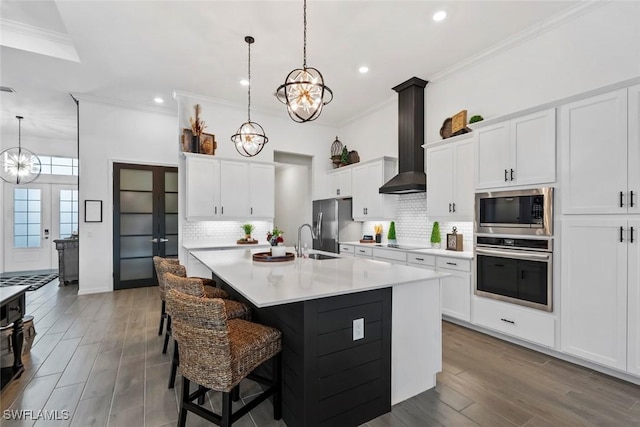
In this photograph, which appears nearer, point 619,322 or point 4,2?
point 619,322

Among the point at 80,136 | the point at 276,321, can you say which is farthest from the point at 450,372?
the point at 80,136

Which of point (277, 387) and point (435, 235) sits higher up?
point (435, 235)

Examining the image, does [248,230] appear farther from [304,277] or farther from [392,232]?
Answer: [304,277]

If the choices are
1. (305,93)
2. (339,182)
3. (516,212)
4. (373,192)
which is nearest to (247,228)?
(339,182)

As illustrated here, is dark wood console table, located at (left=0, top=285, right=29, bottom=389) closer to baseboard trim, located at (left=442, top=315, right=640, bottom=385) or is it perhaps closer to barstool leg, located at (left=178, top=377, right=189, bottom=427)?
barstool leg, located at (left=178, top=377, right=189, bottom=427)

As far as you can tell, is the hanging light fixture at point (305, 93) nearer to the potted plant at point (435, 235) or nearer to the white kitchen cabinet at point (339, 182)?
the potted plant at point (435, 235)

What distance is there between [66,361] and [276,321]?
88.2 inches

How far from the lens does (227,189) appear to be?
203 inches

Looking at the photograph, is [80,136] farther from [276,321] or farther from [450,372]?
[450,372]

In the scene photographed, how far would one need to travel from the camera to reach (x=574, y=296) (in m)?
2.64

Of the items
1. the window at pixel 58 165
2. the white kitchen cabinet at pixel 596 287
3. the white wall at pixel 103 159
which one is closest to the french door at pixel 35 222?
the window at pixel 58 165

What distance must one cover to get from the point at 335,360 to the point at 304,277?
575 millimetres

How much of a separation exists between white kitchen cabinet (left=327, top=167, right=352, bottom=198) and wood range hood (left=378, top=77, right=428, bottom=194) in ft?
3.94

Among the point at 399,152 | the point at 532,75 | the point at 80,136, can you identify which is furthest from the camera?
the point at 80,136
